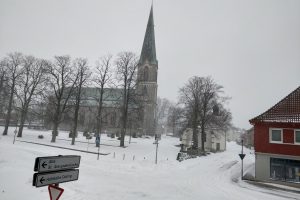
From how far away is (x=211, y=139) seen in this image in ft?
185

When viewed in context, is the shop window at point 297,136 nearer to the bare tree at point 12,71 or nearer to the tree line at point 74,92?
the tree line at point 74,92

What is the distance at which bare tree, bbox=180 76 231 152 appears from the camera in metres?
42.8

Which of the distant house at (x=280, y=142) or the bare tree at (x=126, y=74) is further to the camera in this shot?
the bare tree at (x=126, y=74)

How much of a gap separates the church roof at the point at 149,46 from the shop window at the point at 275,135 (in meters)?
51.7

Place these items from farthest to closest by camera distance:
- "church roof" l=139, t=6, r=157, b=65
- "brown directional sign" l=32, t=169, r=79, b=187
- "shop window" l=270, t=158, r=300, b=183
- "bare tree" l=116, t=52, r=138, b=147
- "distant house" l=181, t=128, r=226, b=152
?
"church roof" l=139, t=6, r=157, b=65
"distant house" l=181, t=128, r=226, b=152
"bare tree" l=116, t=52, r=138, b=147
"shop window" l=270, t=158, r=300, b=183
"brown directional sign" l=32, t=169, r=79, b=187

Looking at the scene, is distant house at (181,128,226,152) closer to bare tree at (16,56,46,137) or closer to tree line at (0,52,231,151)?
tree line at (0,52,231,151)

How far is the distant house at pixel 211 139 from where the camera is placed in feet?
182

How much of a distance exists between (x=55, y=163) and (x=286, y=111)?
71.7ft

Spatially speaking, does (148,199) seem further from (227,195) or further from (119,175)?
(119,175)

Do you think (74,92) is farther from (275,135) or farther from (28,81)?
(275,135)

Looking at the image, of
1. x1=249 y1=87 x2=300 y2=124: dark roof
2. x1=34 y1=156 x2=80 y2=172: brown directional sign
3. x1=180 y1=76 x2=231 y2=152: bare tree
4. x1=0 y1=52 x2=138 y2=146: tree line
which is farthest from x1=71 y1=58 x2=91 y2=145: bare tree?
x1=34 y1=156 x2=80 y2=172: brown directional sign

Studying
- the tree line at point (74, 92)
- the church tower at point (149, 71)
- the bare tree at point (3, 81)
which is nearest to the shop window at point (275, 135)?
the tree line at point (74, 92)

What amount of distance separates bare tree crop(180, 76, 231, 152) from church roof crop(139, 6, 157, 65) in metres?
29.1

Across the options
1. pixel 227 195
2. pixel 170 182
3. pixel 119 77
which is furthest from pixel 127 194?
pixel 119 77
